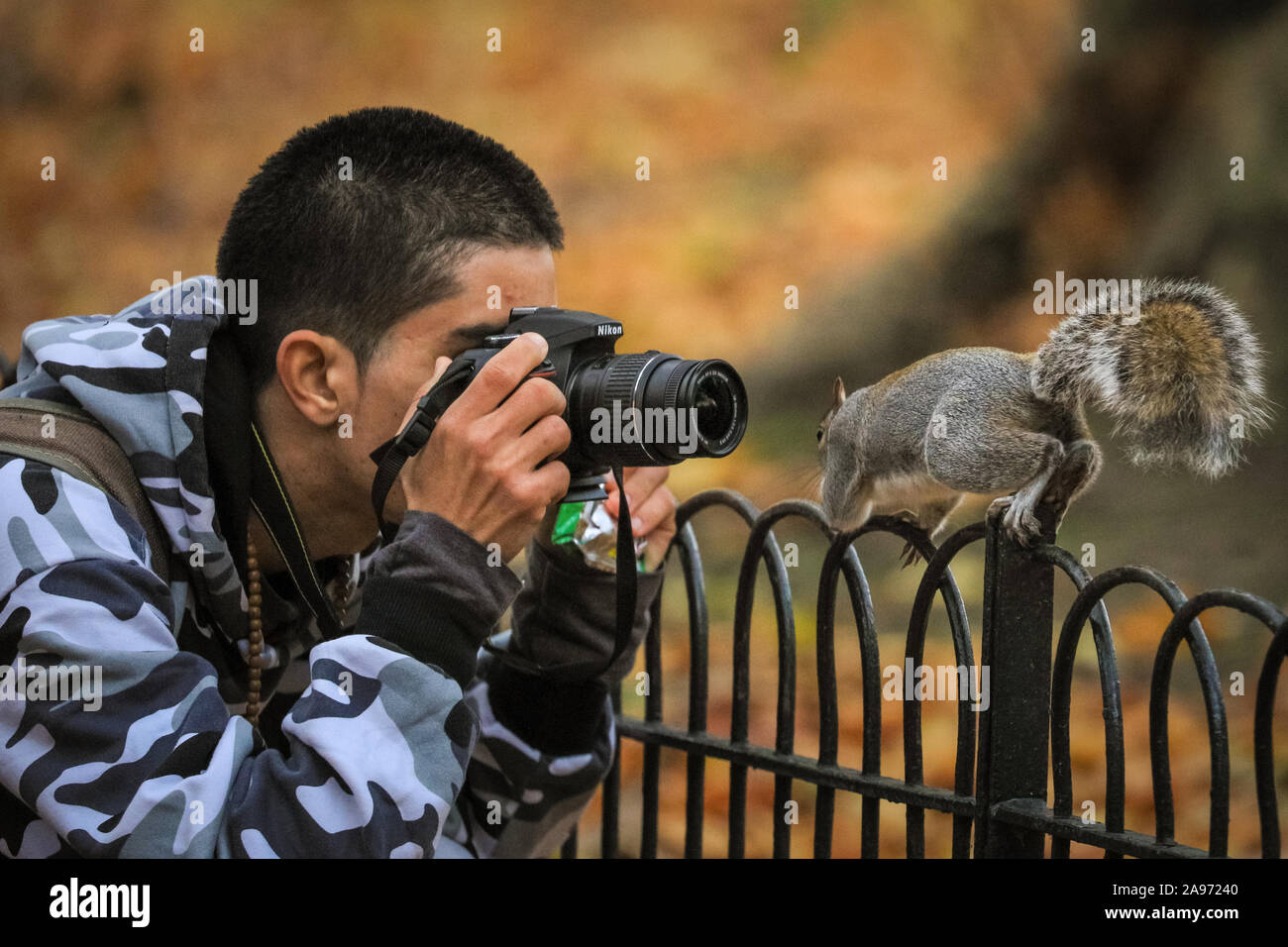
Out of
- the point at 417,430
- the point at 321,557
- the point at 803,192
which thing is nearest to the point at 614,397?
the point at 417,430

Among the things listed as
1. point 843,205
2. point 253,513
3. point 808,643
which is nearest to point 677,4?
point 843,205

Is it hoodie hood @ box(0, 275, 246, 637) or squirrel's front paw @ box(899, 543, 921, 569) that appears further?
squirrel's front paw @ box(899, 543, 921, 569)

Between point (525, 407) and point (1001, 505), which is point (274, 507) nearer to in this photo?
point (525, 407)

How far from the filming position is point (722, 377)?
0.87 m

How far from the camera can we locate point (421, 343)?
922 millimetres

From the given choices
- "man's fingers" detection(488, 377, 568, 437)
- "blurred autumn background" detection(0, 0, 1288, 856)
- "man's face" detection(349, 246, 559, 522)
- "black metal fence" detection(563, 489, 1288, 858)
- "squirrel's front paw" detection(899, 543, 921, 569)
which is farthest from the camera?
"blurred autumn background" detection(0, 0, 1288, 856)

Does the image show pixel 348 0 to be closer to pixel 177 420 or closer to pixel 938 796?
pixel 177 420

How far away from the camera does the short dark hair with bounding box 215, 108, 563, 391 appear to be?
93 centimetres

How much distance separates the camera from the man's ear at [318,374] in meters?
0.93

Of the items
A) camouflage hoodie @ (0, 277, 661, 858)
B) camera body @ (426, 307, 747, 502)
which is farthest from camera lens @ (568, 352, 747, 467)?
camouflage hoodie @ (0, 277, 661, 858)

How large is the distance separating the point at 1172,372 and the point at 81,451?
0.73 m

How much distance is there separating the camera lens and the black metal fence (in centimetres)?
17

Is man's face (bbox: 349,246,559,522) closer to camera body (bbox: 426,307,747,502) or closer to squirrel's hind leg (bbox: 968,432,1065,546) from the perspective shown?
camera body (bbox: 426,307,747,502)

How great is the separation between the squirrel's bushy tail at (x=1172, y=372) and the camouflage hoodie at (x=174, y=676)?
425 millimetres
